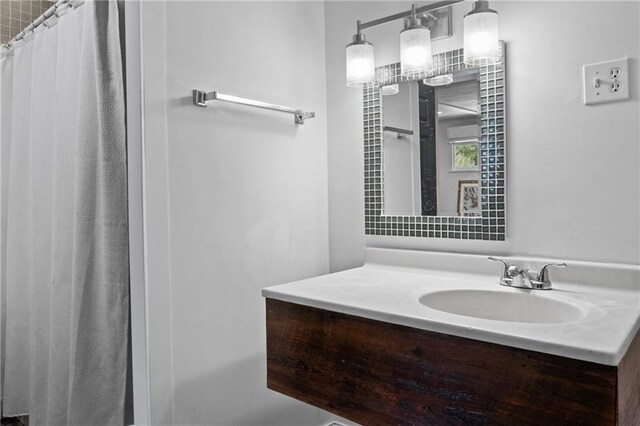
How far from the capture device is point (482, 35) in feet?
4.53

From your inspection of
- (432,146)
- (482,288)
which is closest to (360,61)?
(432,146)

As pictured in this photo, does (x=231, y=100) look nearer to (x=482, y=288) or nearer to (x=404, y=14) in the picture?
(x=404, y=14)

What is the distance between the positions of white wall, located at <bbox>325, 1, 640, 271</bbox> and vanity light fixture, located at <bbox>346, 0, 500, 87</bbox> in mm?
93

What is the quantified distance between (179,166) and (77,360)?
693 mm

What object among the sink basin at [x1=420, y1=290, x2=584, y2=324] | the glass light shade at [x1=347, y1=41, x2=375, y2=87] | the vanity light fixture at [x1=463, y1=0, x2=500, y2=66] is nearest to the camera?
the sink basin at [x1=420, y1=290, x2=584, y2=324]

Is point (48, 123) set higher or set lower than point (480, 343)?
higher

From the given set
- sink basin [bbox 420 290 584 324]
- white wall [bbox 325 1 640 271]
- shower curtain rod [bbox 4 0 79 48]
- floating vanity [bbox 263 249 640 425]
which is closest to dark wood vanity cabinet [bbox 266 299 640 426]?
floating vanity [bbox 263 249 640 425]

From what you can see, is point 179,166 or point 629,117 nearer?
point 629,117

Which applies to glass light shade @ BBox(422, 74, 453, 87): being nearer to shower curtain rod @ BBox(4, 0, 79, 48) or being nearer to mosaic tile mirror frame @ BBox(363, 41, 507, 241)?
mosaic tile mirror frame @ BBox(363, 41, 507, 241)

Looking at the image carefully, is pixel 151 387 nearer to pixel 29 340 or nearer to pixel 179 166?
pixel 179 166

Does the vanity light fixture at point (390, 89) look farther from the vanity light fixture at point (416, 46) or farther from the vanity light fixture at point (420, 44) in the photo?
the vanity light fixture at point (416, 46)

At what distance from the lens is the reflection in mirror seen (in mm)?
1515

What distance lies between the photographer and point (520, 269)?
4.35 feet

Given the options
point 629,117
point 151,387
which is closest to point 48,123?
point 151,387
